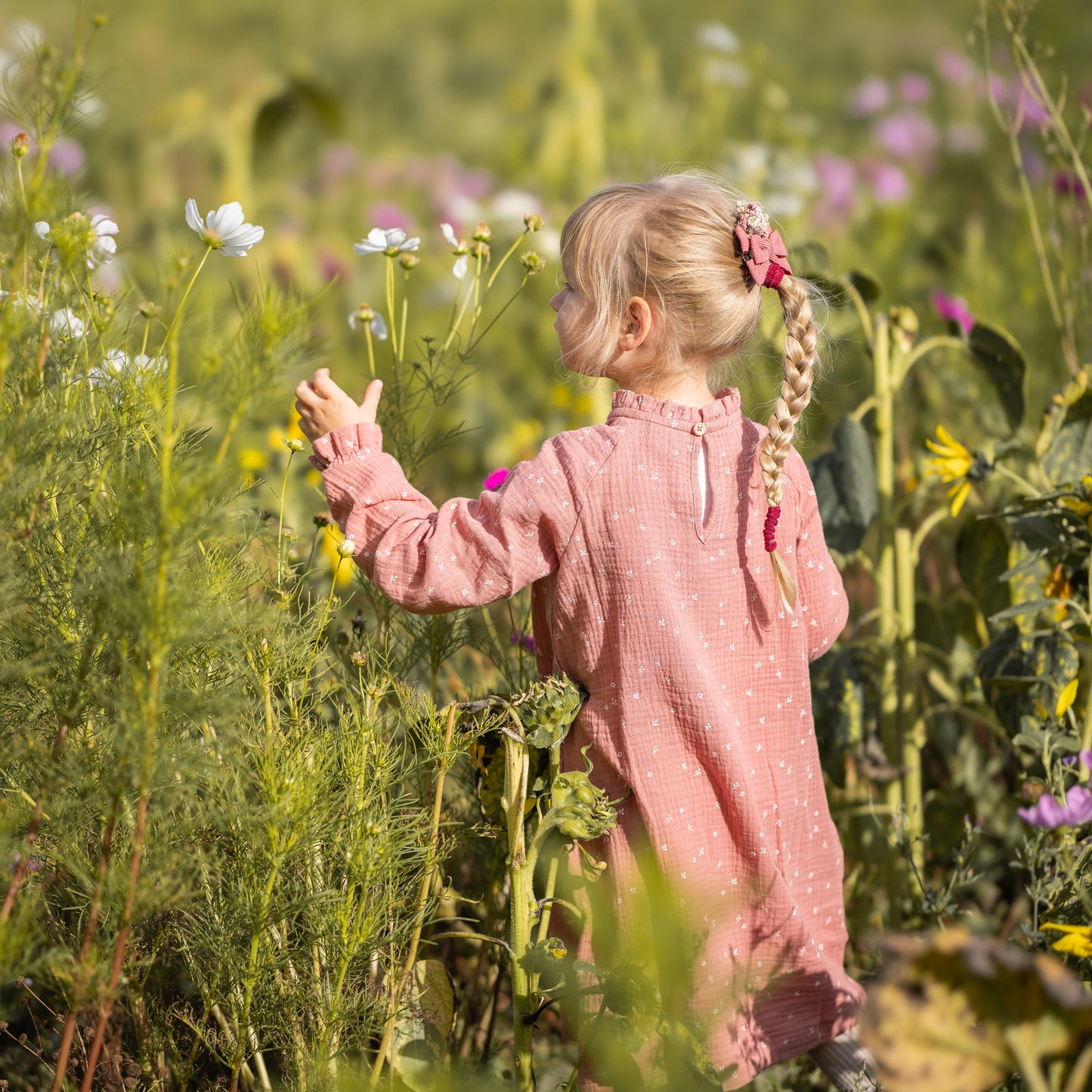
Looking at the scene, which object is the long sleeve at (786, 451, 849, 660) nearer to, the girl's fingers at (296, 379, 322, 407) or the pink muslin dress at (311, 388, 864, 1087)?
the pink muslin dress at (311, 388, 864, 1087)

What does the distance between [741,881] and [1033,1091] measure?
0.45 m

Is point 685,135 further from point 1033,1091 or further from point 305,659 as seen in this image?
point 1033,1091

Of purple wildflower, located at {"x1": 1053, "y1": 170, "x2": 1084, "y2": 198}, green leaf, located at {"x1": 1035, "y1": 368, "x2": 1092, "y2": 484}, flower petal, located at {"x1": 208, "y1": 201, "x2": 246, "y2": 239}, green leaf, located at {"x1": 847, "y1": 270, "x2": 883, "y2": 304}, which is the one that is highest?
purple wildflower, located at {"x1": 1053, "y1": 170, "x2": 1084, "y2": 198}

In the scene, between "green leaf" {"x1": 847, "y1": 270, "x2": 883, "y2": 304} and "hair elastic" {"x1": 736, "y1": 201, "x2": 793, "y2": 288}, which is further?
"green leaf" {"x1": 847, "y1": 270, "x2": 883, "y2": 304}

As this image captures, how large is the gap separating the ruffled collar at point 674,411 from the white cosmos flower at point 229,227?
32 centimetres

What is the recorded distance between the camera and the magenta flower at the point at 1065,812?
2.67 feet

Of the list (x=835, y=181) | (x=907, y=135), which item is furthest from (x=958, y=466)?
(x=907, y=135)

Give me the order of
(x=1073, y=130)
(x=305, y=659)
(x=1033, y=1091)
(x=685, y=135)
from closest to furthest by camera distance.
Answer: (x=1033, y=1091) → (x=305, y=659) → (x=1073, y=130) → (x=685, y=135)

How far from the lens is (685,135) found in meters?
2.88

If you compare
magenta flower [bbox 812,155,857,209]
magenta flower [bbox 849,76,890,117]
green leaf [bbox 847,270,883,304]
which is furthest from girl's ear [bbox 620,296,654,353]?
magenta flower [bbox 849,76,890,117]

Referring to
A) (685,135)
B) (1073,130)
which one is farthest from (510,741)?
(685,135)

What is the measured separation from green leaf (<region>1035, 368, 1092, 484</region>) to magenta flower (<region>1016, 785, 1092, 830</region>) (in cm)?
45

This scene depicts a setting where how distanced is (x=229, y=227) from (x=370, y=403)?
195 mm

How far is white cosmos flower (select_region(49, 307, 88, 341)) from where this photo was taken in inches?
31.8
